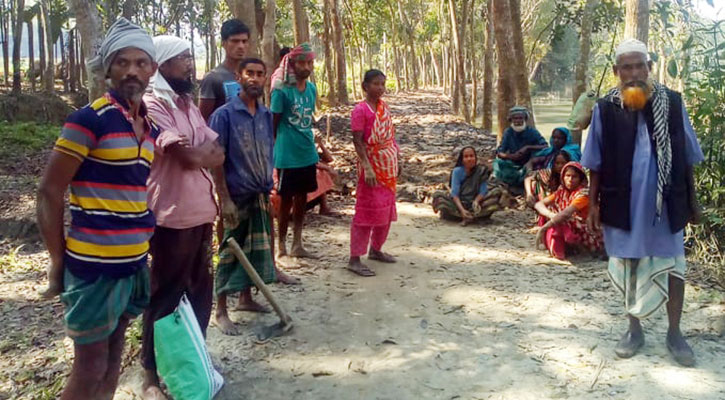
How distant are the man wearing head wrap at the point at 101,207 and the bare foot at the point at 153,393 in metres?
0.59

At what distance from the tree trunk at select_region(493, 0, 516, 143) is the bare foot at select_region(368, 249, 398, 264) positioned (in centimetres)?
450

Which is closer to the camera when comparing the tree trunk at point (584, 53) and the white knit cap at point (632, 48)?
the white knit cap at point (632, 48)

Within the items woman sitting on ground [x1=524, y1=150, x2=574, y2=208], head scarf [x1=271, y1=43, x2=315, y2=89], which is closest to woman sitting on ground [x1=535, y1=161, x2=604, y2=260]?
woman sitting on ground [x1=524, y1=150, x2=574, y2=208]

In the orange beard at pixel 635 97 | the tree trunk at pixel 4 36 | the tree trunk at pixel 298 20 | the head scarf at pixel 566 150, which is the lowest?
the head scarf at pixel 566 150

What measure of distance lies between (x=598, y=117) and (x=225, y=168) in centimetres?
220

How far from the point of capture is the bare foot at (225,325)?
385cm

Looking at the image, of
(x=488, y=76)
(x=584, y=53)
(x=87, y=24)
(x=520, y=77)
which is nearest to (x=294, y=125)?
(x=87, y=24)

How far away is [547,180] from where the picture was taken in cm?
614

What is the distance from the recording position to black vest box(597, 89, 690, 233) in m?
3.31

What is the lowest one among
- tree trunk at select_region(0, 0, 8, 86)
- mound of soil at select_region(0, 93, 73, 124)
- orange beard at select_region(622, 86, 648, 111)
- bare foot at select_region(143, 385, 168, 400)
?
bare foot at select_region(143, 385, 168, 400)

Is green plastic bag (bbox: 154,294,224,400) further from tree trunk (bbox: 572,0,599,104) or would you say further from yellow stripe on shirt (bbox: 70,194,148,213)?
tree trunk (bbox: 572,0,599,104)

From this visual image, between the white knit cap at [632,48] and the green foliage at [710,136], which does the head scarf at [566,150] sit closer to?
the green foliage at [710,136]

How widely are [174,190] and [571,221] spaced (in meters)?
3.76

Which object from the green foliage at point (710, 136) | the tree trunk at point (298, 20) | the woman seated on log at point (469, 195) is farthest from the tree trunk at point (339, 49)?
the green foliage at point (710, 136)
